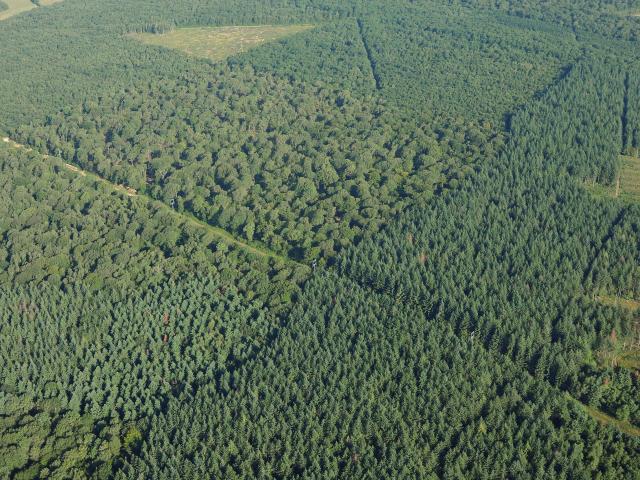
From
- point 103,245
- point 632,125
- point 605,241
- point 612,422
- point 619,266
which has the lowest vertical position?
point 612,422

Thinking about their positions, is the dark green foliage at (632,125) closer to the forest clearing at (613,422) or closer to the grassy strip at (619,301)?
the grassy strip at (619,301)

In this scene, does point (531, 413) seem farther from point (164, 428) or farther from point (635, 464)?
point (164, 428)

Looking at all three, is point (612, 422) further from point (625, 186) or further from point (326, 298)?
point (625, 186)

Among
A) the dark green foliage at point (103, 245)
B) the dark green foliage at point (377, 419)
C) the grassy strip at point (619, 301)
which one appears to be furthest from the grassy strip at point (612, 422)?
the dark green foliage at point (103, 245)

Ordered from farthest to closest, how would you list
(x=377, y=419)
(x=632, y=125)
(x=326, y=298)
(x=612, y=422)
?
(x=632, y=125) < (x=326, y=298) < (x=612, y=422) < (x=377, y=419)

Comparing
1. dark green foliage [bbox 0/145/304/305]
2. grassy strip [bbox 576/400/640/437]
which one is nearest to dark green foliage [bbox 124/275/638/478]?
grassy strip [bbox 576/400/640/437]

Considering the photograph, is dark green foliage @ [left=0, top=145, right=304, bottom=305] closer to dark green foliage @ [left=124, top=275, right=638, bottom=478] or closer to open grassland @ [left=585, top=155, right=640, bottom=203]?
dark green foliage @ [left=124, top=275, right=638, bottom=478]

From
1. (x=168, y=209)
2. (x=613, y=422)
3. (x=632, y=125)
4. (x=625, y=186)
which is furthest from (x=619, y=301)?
(x=168, y=209)
